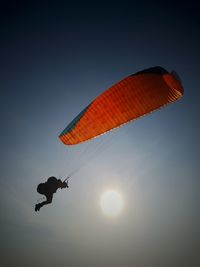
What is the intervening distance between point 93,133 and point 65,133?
1743mm

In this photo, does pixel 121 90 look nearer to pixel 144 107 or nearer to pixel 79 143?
pixel 144 107

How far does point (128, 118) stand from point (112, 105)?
112cm

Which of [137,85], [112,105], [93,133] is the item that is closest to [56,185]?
[93,133]

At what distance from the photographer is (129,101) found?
22.8 meters

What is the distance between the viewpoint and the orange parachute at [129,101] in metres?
22.5

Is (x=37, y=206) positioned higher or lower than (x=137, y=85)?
lower

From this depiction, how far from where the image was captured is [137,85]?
74.5 feet

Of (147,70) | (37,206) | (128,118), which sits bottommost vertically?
(37,206)

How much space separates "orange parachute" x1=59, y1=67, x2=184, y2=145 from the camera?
73.7ft

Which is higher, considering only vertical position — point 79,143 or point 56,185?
point 79,143

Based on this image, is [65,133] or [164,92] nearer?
[164,92]

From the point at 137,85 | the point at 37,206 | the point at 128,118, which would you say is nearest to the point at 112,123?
the point at 128,118

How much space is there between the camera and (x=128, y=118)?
901 inches

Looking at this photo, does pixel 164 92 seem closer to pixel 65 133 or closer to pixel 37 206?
pixel 65 133
